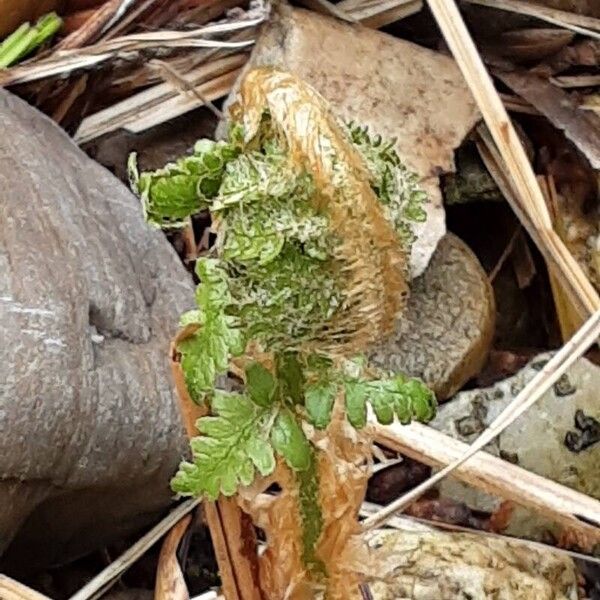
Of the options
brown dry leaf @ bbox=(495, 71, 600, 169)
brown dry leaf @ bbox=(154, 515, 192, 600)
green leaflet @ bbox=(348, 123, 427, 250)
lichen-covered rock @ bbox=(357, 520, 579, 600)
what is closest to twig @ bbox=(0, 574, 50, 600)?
brown dry leaf @ bbox=(154, 515, 192, 600)

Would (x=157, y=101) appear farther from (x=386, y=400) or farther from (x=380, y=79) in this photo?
(x=386, y=400)

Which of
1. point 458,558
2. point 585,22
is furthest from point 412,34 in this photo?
point 458,558

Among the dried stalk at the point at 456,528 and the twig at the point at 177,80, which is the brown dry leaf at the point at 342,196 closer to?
the dried stalk at the point at 456,528

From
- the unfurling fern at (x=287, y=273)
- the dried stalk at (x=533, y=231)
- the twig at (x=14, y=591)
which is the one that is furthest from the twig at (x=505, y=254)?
the unfurling fern at (x=287, y=273)

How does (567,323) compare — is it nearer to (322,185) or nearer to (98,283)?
(98,283)

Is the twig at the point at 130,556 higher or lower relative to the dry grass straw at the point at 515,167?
lower

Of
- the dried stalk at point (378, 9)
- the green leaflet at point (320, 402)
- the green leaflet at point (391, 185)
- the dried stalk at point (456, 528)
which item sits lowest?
the dried stalk at point (456, 528)
